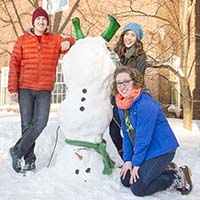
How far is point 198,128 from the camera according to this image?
930 centimetres

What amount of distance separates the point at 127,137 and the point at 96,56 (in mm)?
923

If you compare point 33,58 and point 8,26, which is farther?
point 8,26

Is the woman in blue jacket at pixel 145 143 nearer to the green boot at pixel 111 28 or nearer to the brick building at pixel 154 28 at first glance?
the green boot at pixel 111 28

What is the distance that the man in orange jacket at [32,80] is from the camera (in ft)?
14.8

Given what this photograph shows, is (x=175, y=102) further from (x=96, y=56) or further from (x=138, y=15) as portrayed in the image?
(x=96, y=56)

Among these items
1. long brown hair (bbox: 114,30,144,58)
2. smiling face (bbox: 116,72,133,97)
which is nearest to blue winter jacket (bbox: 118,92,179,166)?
smiling face (bbox: 116,72,133,97)

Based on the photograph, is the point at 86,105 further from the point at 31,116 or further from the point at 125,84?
the point at 31,116

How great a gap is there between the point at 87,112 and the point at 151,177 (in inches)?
37.2

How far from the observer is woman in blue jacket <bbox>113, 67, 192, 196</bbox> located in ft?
12.1

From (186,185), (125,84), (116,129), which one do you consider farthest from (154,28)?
(186,185)

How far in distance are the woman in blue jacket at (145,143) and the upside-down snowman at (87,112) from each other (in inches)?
14.4

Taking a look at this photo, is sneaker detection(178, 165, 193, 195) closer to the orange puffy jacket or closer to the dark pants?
the dark pants

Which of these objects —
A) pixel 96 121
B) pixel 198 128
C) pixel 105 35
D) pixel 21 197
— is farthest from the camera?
pixel 198 128

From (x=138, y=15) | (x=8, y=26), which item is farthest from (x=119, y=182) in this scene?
(x=8, y=26)
